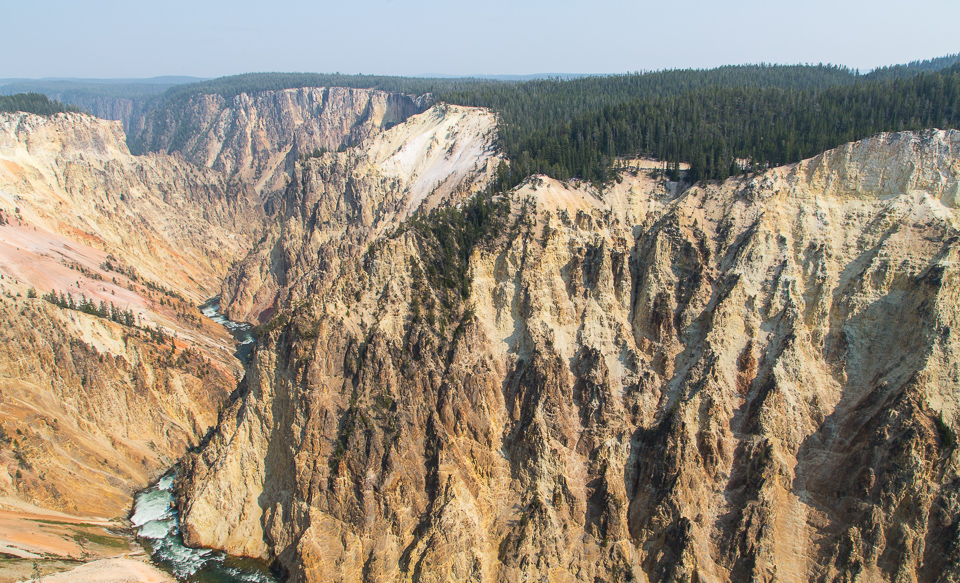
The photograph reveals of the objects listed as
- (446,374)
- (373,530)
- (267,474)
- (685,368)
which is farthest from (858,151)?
(267,474)

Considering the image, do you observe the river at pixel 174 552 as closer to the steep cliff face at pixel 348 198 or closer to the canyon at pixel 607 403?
the canyon at pixel 607 403

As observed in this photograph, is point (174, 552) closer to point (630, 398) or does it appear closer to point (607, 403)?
point (607, 403)

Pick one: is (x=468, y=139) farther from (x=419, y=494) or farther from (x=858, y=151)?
(x=419, y=494)

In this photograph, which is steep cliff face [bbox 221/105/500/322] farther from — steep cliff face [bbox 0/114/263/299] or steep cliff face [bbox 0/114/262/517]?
steep cliff face [bbox 0/114/263/299]

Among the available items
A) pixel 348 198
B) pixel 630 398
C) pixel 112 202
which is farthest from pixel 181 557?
pixel 112 202

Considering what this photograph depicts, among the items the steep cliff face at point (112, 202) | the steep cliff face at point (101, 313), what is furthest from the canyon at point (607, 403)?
the steep cliff face at point (112, 202)

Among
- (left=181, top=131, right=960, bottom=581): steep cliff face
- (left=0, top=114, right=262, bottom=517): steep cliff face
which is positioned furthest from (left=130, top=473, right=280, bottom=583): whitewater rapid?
(left=0, top=114, right=262, bottom=517): steep cliff face
